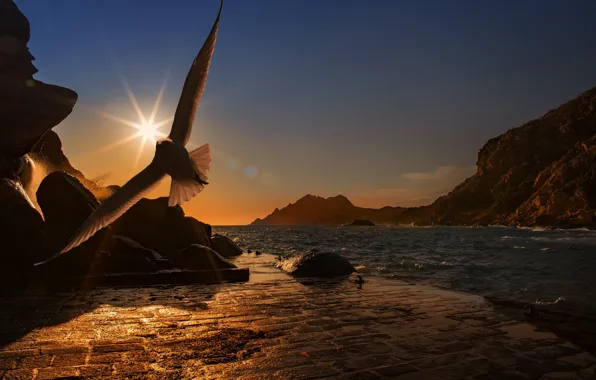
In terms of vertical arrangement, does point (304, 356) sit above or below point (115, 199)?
below

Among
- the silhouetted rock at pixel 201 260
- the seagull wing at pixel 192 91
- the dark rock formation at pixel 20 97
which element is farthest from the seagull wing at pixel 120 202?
the dark rock formation at pixel 20 97

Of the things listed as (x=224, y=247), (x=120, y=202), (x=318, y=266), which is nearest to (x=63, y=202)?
(x=120, y=202)

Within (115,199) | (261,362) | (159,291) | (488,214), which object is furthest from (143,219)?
(488,214)

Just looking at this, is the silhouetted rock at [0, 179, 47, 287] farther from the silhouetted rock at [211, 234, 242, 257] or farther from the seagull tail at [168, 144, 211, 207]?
the silhouetted rock at [211, 234, 242, 257]

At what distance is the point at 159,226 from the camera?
16.1 m

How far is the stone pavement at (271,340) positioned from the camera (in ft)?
13.7

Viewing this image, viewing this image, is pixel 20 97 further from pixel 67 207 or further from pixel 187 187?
pixel 187 187

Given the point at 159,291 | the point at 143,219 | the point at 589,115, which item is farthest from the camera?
the point at 589,115

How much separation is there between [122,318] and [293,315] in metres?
2.86

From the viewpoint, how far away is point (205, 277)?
440 inches

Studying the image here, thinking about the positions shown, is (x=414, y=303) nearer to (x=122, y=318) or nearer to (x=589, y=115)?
(x=122, y=318)

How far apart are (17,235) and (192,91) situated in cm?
667

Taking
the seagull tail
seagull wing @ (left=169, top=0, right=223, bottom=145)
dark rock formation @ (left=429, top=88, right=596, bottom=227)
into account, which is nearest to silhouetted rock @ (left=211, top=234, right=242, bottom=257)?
the seagull tail

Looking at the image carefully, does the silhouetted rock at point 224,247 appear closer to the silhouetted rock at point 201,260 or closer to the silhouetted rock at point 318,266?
the silhouetted rock at point 318,266
